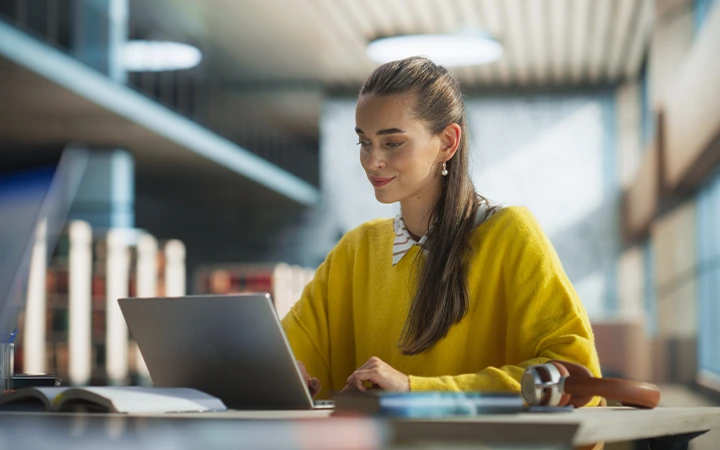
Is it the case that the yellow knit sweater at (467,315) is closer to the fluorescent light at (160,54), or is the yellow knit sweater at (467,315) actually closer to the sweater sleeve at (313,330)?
the sweater sleeve at (313,330)

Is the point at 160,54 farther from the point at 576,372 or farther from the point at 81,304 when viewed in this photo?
the point at 576,372

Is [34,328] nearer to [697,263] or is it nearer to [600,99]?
[697,263]

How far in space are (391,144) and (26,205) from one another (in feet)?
26.4

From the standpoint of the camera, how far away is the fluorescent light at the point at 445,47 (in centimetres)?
950

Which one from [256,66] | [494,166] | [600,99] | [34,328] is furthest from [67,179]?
[600,99]

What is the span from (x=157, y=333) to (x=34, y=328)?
26.0 ft

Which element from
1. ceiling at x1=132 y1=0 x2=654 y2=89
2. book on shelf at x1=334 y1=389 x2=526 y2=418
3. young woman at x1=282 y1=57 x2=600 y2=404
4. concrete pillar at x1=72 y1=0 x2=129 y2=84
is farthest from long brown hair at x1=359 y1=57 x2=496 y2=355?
ceiling at x1=132 y1=0 x2=654 y2=89

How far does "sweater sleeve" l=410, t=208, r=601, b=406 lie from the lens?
128 cm

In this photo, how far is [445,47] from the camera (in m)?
9.58

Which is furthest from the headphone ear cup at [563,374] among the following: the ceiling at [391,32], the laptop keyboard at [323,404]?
the ceiling at [391,32]

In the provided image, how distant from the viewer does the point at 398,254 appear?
66.9 inches

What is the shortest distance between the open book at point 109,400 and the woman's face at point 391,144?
19.5 inches

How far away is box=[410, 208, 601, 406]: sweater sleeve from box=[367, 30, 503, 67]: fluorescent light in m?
8.03

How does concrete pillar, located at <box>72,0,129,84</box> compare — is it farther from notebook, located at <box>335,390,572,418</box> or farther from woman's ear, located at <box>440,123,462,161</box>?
notebook, located at <box>335,390,572,418</box>
